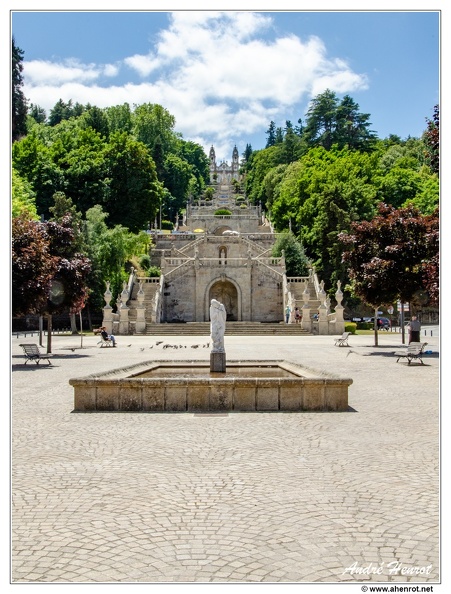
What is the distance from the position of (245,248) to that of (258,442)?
2107 inches

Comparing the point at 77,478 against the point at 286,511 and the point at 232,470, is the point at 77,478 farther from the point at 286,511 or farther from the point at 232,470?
the point at 286,511

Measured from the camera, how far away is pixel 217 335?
1524 cm

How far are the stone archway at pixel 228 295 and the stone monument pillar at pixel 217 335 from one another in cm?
3927

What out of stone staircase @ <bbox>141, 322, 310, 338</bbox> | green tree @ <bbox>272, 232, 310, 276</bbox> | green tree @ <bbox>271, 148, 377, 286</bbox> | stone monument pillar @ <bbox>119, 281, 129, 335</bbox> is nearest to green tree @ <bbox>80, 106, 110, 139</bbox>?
green tree @ <bbox>271, 148, 377, 286</bbox>

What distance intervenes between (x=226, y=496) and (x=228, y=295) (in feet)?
163

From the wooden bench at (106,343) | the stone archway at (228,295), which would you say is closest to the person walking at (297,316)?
the stone archway at (228,295)

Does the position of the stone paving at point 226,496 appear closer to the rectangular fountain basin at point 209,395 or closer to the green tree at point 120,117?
the rectangular fountain basin at point 209,395

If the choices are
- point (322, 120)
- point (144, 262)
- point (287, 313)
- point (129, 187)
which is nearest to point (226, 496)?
point (287, 313)

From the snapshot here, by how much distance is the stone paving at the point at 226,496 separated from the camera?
4.89 metres

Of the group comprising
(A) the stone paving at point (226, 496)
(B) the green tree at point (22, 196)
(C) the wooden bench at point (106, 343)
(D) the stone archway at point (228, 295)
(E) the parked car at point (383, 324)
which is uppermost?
(B) the green tree at point (22, 196)

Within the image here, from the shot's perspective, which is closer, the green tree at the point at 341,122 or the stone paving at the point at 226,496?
the stone paving at the point at 226,496

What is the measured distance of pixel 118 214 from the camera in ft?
206

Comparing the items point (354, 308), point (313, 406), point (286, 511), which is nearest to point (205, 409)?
point (313, 406)

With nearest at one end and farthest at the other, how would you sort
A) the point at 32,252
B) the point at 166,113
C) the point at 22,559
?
1. the point at 22,559
2. the point at 32,252
3. the point at 166,113
